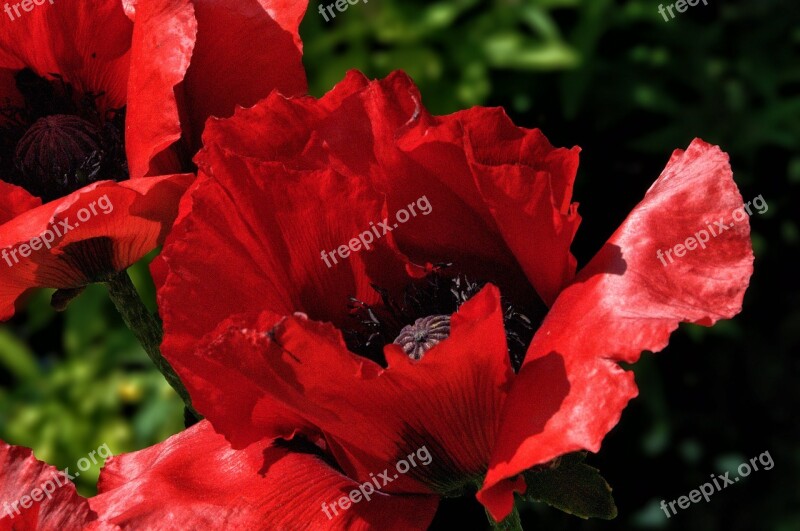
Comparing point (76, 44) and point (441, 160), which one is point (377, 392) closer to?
point (441, 160)

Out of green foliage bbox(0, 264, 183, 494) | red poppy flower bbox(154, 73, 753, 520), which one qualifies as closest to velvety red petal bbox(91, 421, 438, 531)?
red poppy flower bbox(154, 73, 753, 520)

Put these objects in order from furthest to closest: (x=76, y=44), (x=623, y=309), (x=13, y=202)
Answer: (x=76, y=44) < (x=13, y=202) < (x=623, y=309)

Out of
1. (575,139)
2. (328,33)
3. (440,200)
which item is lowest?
(575,139)

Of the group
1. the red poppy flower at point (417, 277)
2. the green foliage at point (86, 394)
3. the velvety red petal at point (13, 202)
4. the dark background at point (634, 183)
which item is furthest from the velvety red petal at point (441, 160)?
the green foliage at point (86, 394)

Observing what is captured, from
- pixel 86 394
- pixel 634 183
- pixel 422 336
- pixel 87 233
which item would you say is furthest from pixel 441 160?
pixel 86 394

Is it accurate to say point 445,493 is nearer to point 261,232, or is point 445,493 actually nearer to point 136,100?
point 261,232

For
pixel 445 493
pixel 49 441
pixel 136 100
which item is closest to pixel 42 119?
pixel 136 100

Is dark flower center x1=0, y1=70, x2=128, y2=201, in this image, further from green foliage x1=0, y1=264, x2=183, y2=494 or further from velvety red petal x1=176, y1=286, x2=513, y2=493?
green foliage x1=0, y1=264, x2=183, y2=494
